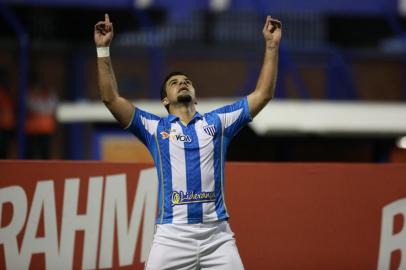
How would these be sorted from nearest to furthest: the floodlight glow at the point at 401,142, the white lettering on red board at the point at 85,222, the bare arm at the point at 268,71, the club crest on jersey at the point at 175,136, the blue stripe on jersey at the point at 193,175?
the blue stripe on jersey at the point at 193,175 → the club crest on jersey at the point at 175,136 → the bare arm at the point at 268,71 → the white lettering on red board at the point at 85,222 → the floodlight glow at the point at 401,142

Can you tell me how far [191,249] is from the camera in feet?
19.9

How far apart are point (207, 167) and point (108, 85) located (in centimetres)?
84

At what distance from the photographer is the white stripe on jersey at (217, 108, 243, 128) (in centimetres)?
641

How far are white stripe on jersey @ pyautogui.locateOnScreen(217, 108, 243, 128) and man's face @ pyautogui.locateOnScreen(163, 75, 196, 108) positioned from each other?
0.25m

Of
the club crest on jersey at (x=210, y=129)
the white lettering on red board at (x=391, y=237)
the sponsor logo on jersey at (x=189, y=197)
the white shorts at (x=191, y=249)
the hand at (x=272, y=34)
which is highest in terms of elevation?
the hand at (x=272, y=34)

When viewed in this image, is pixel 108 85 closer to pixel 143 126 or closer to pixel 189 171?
pixel 143 126

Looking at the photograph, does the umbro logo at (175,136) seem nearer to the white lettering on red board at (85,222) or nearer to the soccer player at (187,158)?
the soccer player at (187,158)

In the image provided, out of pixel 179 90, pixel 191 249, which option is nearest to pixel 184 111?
pixel 179 90

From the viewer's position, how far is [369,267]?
8.41m

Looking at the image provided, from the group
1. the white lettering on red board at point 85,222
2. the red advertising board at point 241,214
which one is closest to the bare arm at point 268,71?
the red advertising board at point 241,214

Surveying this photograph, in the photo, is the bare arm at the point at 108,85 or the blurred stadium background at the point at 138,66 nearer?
the bare arm at the point at 108,85

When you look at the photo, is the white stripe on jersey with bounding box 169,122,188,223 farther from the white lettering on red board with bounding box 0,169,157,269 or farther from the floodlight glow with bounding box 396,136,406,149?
the floodlight glow with bounding box 396,136,406,149

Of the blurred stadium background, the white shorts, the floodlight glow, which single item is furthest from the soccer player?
the blurred stadium background

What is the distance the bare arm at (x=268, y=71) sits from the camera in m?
6.36
